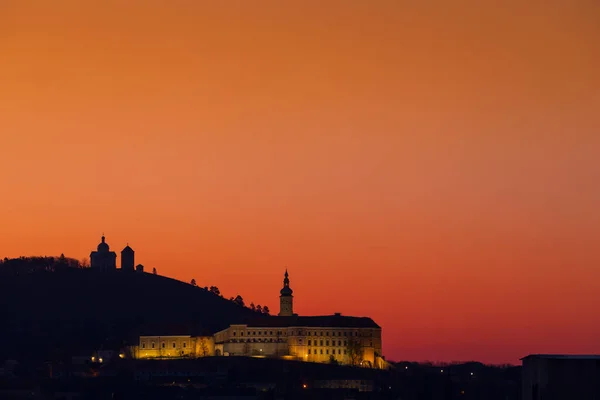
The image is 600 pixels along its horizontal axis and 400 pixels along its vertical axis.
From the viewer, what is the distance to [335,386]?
635 ft

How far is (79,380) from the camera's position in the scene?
636 feet

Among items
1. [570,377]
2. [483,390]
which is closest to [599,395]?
[570,377]

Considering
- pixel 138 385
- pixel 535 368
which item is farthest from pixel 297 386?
pixel 535 368

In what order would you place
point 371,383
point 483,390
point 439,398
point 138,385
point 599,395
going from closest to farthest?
1. point 599,395
2. point 439,398
3. point 483,390
4. point 138,385
5. point 371,383

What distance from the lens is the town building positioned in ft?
99.8

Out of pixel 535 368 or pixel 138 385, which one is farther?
pixel 138 385

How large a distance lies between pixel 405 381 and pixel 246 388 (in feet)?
67.8

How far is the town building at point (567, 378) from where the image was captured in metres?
30.4

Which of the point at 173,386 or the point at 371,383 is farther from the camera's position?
the point at 371,383

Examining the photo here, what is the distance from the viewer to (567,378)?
101 ft

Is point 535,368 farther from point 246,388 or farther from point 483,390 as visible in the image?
point 246,388

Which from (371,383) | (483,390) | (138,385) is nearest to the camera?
(483,390)

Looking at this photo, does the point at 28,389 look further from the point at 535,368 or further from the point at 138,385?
the point at 535,368

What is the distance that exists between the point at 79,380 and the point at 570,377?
168 meters
